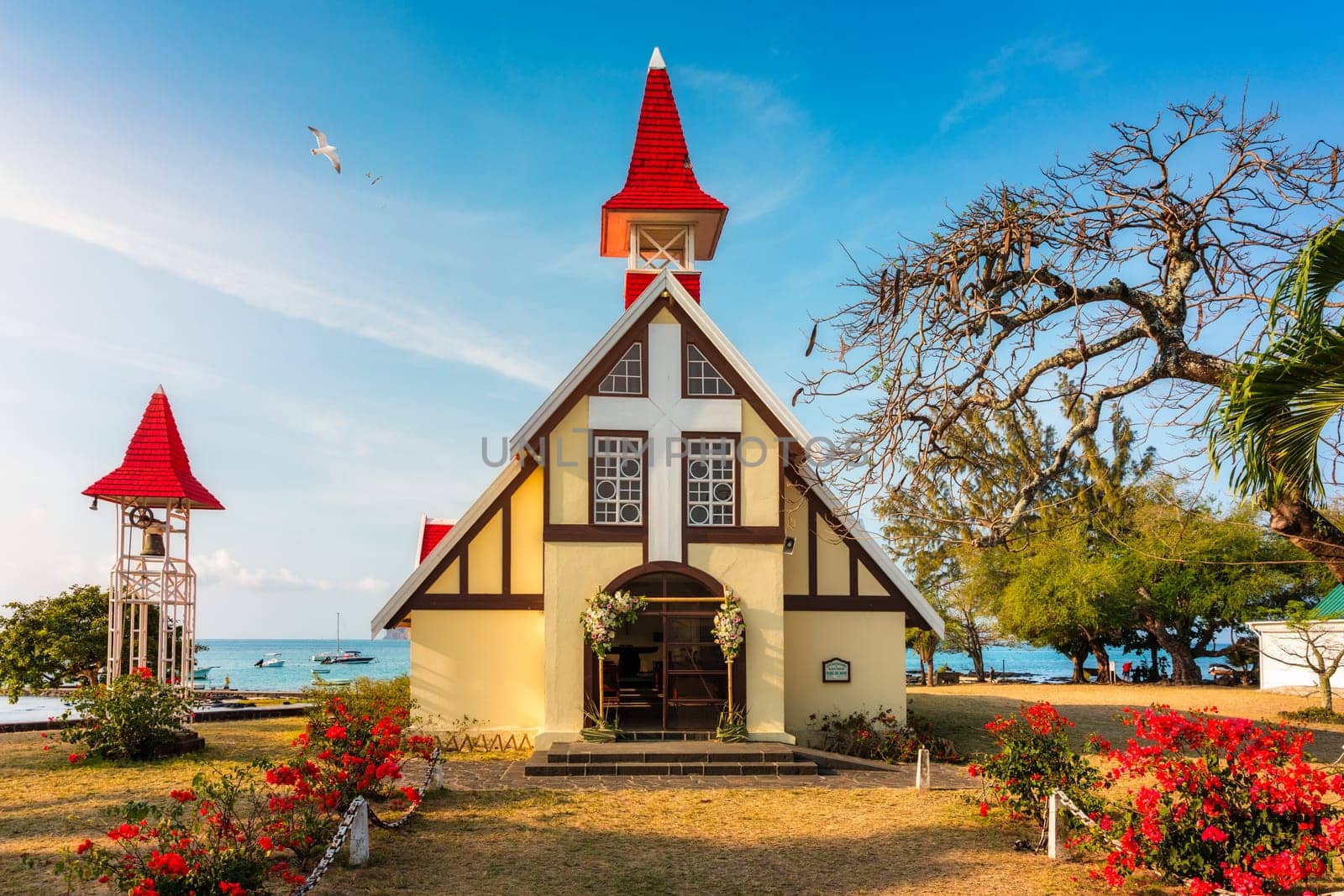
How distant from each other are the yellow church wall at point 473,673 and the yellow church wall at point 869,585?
5.59 m

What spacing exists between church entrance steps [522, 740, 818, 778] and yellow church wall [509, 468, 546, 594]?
297 centimetres

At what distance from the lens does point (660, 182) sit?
19359 mm

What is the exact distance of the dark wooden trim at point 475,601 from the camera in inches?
664

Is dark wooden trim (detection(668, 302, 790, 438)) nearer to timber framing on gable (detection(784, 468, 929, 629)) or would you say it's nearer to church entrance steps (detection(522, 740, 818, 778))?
timber framing on gable (detection(784, 468, 929, 629))

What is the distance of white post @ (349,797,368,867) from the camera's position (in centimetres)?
916

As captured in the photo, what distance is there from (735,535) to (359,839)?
846 cm

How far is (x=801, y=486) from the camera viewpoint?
1734cm

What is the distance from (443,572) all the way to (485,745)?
2.91m

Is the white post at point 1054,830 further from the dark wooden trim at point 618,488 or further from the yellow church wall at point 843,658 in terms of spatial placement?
the dark wooden trim at point 618,488

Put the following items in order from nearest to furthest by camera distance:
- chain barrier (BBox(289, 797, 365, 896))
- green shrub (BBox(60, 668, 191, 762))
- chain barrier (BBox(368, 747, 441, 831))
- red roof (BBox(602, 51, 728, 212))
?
chain barrier (BBox(289, 797, 365, 896))
chain barrier (BBox(368, 747, 441, 831))
green shrub (BBox(60, 668, 191, 762))
red roof (BBox(602, 51, 728, 212))

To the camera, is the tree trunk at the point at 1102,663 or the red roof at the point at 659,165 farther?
the tree trunk at the point at 1102,663

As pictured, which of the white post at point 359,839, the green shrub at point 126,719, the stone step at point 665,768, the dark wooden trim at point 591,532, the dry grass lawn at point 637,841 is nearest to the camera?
the dry grass lawn at point 637,841

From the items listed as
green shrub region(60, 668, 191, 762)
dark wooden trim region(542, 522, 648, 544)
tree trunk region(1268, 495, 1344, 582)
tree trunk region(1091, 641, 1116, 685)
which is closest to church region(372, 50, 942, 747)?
dark wooden trim region(542, 522, 648, 544)

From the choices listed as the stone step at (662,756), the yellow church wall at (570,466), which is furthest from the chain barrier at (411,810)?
the yellow church wall at (570,466)
